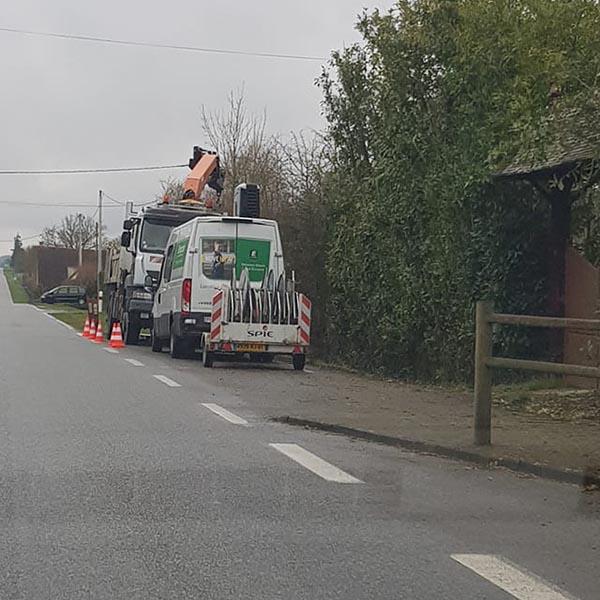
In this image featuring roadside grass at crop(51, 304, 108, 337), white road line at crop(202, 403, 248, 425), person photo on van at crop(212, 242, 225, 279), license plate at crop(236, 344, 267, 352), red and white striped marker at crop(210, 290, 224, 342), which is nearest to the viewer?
white road line at crop(202, 403, 248, 425)

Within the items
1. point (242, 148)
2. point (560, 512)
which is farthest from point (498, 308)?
point (242, 148)

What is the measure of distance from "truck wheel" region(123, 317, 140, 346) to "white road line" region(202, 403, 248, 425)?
14248mm

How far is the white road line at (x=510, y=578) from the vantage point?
5734 millimetres

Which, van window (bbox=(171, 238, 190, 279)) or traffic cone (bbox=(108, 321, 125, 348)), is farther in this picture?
traffic cone (bbox=(108, 321, 125, 348))

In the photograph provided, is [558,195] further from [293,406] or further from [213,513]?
[213,513]

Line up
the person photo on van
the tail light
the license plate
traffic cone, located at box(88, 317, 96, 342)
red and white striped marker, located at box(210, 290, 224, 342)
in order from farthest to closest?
1. traffic cone, located at box(88, 317, 96, 342)
2. the person photo on van
3. the tail light
4. the license plate
5. red and white striped marker, located at box(210, 290, 224, 342)

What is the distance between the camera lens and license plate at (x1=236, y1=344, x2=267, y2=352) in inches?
747

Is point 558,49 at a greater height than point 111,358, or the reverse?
point 558,49

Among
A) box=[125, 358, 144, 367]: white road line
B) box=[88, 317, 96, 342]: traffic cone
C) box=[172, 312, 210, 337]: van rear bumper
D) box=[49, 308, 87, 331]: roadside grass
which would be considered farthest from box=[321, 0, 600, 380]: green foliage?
box=[49, 308, 87, 331]: roadside grass

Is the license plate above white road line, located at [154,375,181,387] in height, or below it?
above

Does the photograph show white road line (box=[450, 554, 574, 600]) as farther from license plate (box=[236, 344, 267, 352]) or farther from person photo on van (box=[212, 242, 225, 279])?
person photo on van (box=[212, 242, 225, 279])

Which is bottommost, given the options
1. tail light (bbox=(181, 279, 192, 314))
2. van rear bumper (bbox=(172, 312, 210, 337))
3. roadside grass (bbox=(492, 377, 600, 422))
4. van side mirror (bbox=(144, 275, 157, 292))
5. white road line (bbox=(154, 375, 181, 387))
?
white road line (bbox=(154, 375, 181, 387))

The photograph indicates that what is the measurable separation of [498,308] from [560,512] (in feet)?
28.0

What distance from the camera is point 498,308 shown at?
16078 millimetres
